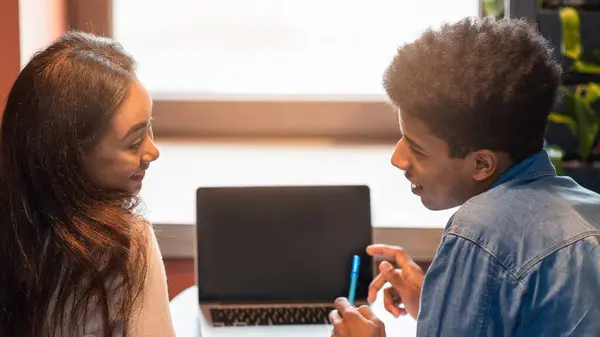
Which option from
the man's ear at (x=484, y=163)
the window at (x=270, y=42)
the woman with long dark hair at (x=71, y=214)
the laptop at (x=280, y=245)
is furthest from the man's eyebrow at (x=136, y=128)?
the window at (x=270, y=42)

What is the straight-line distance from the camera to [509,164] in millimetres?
1110

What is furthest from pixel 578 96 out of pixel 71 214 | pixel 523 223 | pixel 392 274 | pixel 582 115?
pixel 71 214

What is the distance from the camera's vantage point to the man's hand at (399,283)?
1.44 metres

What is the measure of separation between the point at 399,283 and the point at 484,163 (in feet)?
1.31

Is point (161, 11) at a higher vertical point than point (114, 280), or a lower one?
higher

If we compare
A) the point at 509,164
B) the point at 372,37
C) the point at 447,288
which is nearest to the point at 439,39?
the point at 509,164

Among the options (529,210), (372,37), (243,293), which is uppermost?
(372,37)

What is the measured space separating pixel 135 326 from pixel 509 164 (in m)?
0.51

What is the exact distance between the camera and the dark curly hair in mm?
1052

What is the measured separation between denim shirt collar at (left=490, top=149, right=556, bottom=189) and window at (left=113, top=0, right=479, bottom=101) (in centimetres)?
110

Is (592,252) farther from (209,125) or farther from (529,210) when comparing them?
(209,125)

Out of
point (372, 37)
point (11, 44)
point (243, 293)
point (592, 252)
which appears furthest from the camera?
point (372, 37)

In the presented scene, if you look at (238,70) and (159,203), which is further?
(238,70)

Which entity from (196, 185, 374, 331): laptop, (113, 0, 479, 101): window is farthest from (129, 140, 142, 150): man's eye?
(113, 0, 479, 101): window
